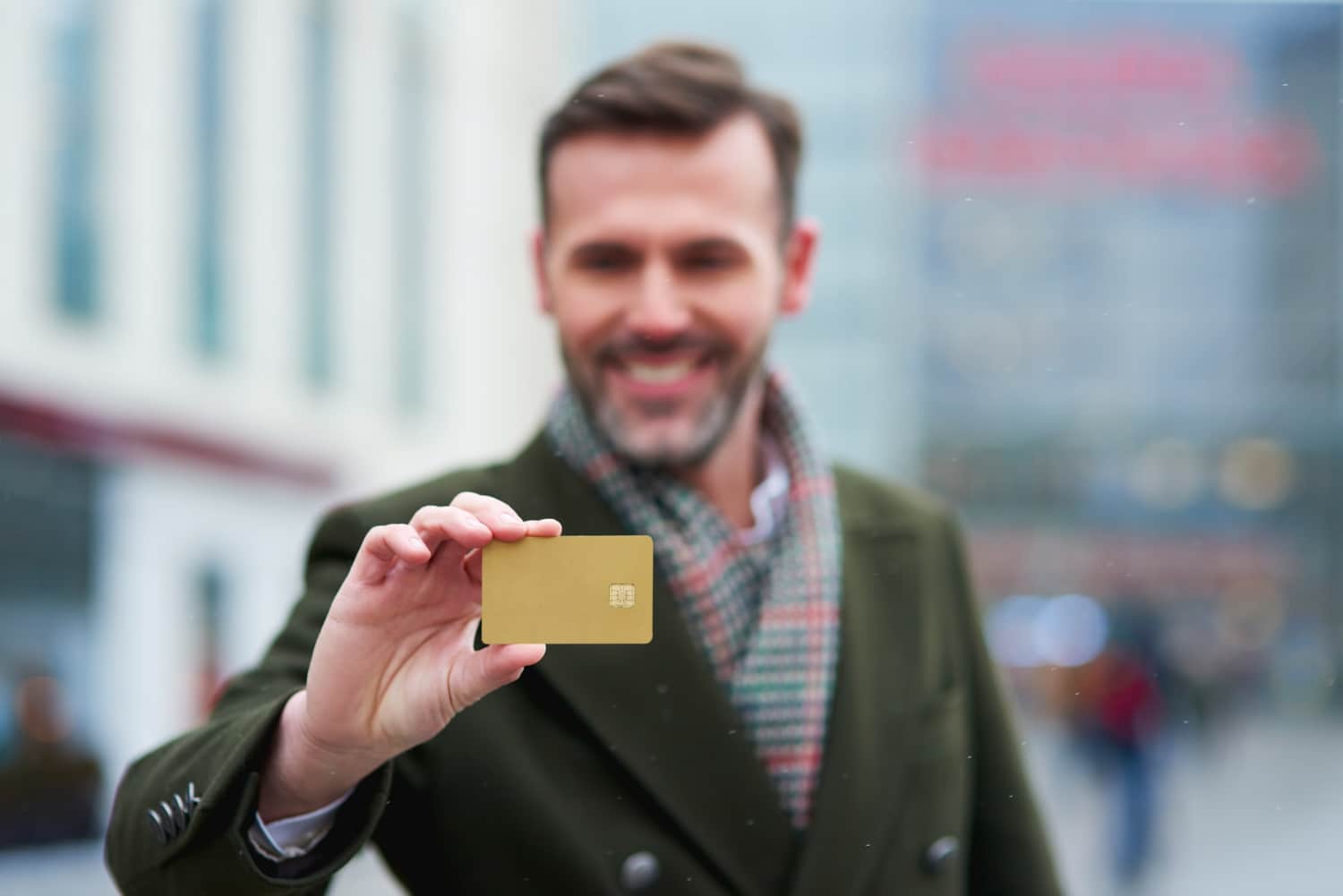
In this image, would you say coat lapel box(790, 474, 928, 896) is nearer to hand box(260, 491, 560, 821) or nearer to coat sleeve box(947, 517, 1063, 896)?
coat sleeve box(947, 517, 1063, 896)

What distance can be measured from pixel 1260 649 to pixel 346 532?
26460mm

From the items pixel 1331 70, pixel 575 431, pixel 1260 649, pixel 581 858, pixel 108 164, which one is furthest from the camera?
pixel 1260 649

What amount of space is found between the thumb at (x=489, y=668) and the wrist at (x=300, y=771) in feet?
0.39

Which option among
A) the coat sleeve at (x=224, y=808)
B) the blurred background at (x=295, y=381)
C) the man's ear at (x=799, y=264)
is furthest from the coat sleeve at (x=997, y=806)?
the coat sleeve at (x=224, y=808)

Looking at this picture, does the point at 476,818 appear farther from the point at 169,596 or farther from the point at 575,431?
the point at 169,596

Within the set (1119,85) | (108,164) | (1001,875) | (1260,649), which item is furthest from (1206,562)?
(1001,875)

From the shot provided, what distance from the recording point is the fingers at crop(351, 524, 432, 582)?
100 cm

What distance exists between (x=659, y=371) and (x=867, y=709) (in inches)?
15.9

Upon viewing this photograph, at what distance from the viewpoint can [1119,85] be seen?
96.2 feet

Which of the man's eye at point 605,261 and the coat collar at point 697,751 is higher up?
the man's eye at point 605,261

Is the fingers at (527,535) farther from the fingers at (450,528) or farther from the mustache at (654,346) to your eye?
the mustache at (654,346)

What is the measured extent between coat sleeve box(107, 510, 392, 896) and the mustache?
0.92 feet

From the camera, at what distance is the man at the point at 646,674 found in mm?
1243

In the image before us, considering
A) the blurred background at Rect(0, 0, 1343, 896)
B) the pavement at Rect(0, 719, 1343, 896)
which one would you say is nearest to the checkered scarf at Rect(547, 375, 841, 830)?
the blurred background at Rect(0, 0, 1343, 896)
